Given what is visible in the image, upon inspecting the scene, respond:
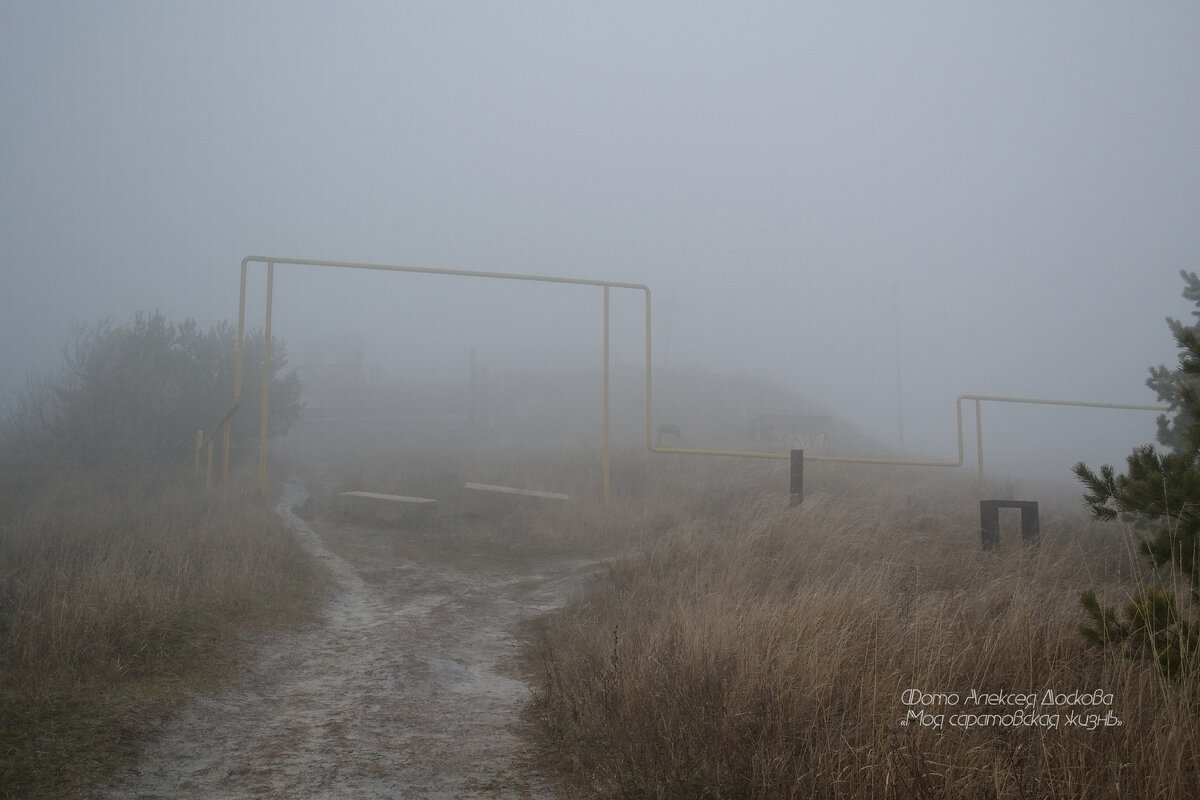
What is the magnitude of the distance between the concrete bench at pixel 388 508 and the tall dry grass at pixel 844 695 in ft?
22.1

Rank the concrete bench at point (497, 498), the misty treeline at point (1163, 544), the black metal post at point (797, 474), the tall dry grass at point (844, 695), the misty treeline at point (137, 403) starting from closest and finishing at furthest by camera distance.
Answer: the tall dry grass at point (844, 695), the misty treeline at point (1163, 544), the black metal post at point (797, 474), the concrete bench at point (497, 498), the misty treeline at point (137, 403)

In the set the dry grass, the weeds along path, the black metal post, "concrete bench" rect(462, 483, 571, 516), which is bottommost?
the weeds along path

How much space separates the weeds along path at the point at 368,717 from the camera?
10.8ft

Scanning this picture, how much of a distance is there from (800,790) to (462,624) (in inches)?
182

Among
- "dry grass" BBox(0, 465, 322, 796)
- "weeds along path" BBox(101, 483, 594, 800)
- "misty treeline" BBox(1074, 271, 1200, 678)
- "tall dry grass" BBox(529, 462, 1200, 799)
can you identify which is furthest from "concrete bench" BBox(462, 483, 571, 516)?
"misty treeline" BBox(1074, 271, 1200, 678)

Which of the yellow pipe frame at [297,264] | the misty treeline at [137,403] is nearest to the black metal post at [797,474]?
the yellow pipe frame at [297,264]

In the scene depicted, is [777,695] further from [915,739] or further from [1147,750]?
[1147,750]

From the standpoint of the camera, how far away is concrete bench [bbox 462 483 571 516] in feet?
41.7

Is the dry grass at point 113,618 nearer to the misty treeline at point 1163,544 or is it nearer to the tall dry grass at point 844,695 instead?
the tall dry grass at point 844,695

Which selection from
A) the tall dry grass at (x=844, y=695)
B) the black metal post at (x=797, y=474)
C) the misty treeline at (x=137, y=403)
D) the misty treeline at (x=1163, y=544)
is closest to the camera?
the tall dry grass at (x=844, y=695)

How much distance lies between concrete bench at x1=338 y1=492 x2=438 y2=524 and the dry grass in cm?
276

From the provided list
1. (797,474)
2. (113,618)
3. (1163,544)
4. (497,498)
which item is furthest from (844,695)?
(497,498)

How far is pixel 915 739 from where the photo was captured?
264 cm

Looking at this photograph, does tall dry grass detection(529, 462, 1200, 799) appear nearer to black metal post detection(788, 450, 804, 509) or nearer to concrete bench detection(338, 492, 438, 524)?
black metal post detection(788, 450, 804, 509)
